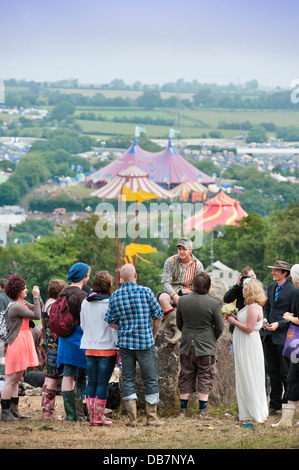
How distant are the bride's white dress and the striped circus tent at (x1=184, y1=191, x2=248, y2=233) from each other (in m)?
48.0

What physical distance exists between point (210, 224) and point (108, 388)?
159 ft

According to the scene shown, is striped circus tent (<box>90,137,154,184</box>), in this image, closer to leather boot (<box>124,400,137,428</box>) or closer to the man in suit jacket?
the man in suit jacket

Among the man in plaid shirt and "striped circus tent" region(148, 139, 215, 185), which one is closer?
the man in plaid shirt

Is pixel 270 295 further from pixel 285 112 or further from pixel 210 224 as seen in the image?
pixel 285 112

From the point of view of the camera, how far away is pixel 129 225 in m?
61.0

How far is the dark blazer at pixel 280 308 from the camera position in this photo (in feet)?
20.1

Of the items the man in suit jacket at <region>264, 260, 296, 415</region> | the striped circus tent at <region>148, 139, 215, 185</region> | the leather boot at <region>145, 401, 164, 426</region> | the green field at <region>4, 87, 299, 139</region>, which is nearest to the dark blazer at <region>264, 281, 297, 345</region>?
the man in suit jacket at <region>264, 260, 296, 415</region>

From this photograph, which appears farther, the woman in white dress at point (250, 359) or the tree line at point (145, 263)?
the tree line at point (145, 263)

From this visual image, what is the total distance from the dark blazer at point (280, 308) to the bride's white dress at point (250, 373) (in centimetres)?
30

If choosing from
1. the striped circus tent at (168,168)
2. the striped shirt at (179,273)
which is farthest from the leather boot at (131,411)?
the striped circus tent at (168,168)

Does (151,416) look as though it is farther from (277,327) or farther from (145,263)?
(145,263)

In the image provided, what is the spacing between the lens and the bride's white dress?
19.2ft

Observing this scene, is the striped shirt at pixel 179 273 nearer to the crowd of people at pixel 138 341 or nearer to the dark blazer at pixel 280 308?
the crowd of people at pixel 138 341

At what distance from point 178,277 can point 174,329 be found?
427 mm
